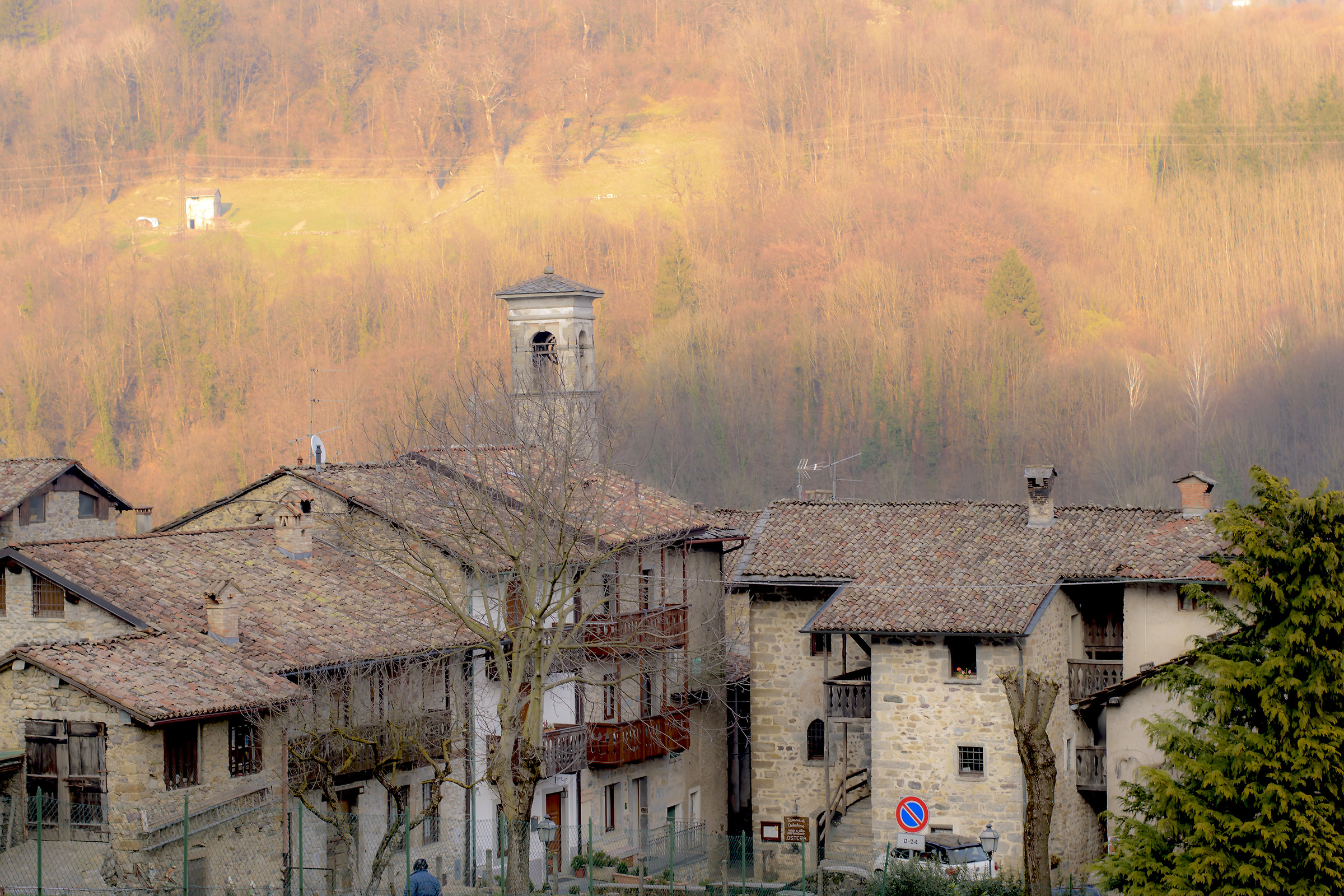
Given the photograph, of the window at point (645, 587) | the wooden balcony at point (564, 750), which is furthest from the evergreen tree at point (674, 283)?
the wooden balcony at point (564, 750)

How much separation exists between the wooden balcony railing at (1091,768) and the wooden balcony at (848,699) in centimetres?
403

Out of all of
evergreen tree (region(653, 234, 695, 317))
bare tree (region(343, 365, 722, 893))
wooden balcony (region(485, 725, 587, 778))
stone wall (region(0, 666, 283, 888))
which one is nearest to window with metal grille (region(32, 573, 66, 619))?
stone wall (region(0, 666, 283, 888))

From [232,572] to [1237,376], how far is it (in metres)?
76.3

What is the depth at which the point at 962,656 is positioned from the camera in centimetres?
3222

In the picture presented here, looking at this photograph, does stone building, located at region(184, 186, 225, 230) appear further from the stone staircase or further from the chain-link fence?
the chain-link fence

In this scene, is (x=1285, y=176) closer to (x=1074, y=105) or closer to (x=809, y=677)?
(x=1074, y=105)

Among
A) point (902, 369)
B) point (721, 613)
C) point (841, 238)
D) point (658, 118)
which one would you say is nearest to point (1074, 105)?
point (841, 238)

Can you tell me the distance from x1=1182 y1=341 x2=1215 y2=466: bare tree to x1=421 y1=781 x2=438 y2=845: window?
62551mm

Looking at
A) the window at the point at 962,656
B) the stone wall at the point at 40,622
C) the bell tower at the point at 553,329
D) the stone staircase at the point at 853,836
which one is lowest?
the stone staircase at the point at 853,836

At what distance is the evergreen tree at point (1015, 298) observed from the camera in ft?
355

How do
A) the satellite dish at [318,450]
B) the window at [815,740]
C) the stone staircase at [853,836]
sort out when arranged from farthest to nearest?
the satellite dish at [318,450], the window at [815,740], the stone staircase at [853,836]

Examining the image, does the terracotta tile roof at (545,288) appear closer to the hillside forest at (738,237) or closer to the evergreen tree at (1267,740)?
the hillside forest at (738,237)

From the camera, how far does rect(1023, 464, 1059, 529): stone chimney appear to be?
34625mm

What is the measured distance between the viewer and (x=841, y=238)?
123062 millimetres
